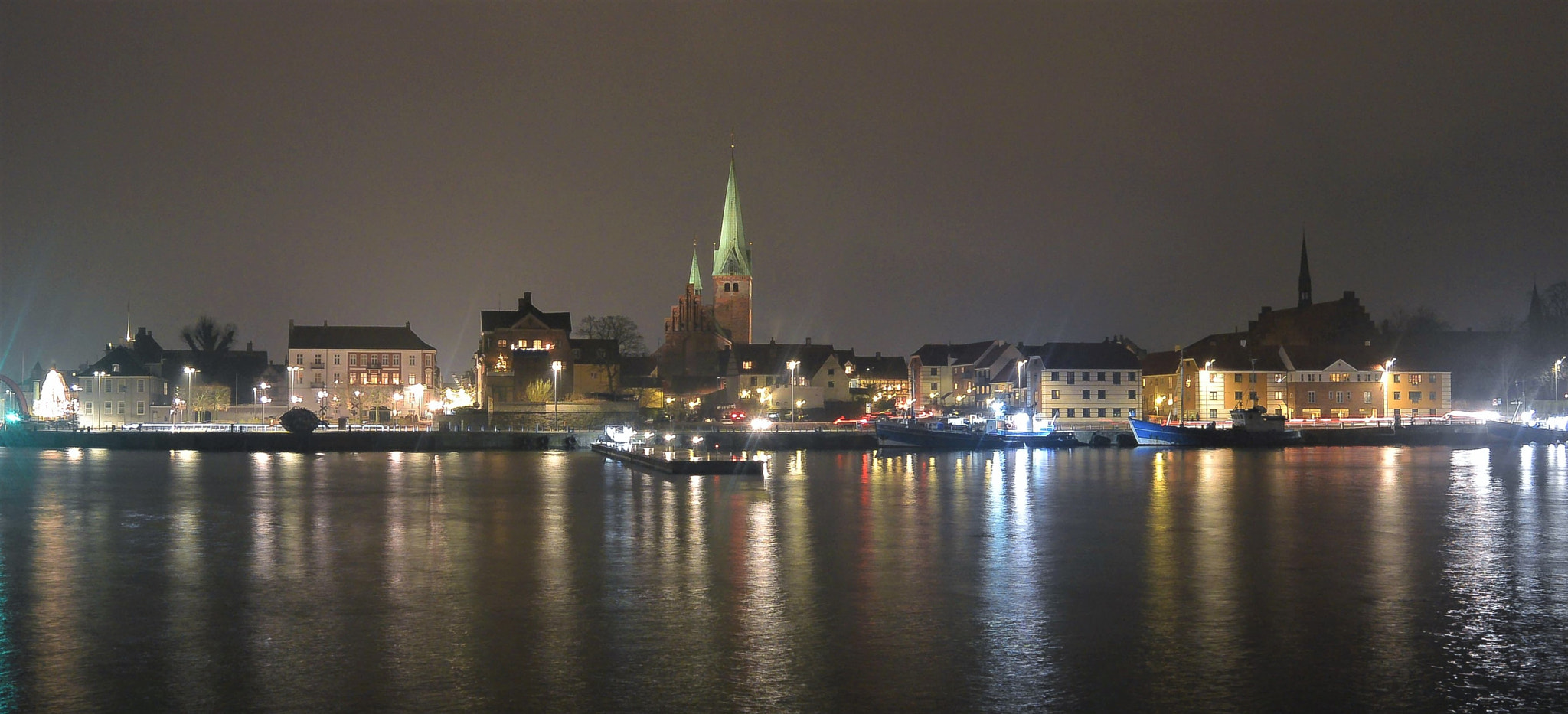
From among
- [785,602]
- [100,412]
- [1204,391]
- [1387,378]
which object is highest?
[1387,378]

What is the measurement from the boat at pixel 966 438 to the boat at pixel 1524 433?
27919 millimetres

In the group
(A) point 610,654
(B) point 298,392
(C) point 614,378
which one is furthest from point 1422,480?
(B) point 298,392

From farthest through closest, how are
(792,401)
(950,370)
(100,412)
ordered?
(950,370), (100,412), (792,401)

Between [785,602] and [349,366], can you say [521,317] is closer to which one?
[349,366]

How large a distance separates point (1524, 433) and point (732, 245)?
93.8 meters

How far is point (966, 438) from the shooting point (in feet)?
234

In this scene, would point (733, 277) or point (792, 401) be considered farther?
point (733, 277)

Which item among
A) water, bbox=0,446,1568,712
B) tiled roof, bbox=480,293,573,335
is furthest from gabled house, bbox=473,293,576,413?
water, bbox=0,446,1568,712

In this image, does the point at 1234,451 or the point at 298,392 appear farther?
the point at 298,392

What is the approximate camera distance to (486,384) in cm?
9838

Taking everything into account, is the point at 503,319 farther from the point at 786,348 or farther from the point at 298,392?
the point at 786,348

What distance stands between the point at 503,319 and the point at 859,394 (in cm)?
3337

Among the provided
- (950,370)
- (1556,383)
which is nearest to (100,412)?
(950,370)

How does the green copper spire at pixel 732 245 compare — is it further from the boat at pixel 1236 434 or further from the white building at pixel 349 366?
the boat at pixel 1236 434
